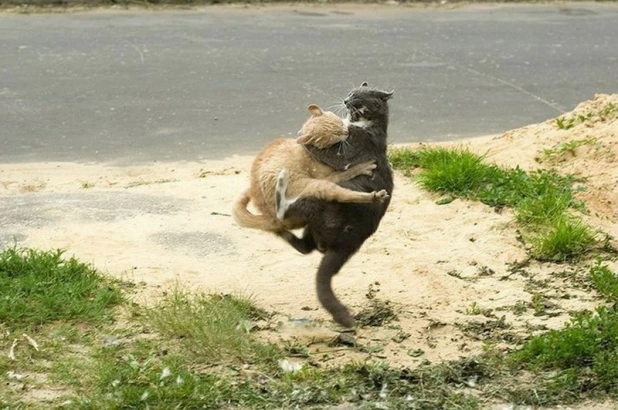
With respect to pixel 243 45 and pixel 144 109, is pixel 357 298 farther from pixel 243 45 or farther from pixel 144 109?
pixel 243 45

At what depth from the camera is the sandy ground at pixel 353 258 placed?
20.3ft

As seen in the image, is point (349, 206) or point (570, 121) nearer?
point (349, 206)

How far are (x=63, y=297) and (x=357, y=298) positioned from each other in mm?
1630

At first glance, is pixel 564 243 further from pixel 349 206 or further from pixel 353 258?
pixel 349 206

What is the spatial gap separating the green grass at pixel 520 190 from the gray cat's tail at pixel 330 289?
1718mm

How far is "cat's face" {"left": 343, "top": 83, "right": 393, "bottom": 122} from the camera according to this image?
19.8ft

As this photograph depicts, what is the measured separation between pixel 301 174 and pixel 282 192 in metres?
0.16

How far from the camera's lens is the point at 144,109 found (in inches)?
425

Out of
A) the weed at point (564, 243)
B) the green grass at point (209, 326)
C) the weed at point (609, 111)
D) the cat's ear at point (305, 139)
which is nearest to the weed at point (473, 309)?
the weed at point (564, 243)

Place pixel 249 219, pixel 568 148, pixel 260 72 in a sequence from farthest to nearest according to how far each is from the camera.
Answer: pixel 260 72 < pixel 568 148 < pixel 249 219

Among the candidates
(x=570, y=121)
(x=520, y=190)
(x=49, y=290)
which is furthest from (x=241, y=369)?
(x=570, y=121)

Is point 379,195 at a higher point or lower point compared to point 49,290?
higher

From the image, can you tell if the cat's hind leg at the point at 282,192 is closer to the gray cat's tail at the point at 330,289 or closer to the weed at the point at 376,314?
the gray cat's tail at the point at 330,289

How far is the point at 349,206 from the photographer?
5.87m
